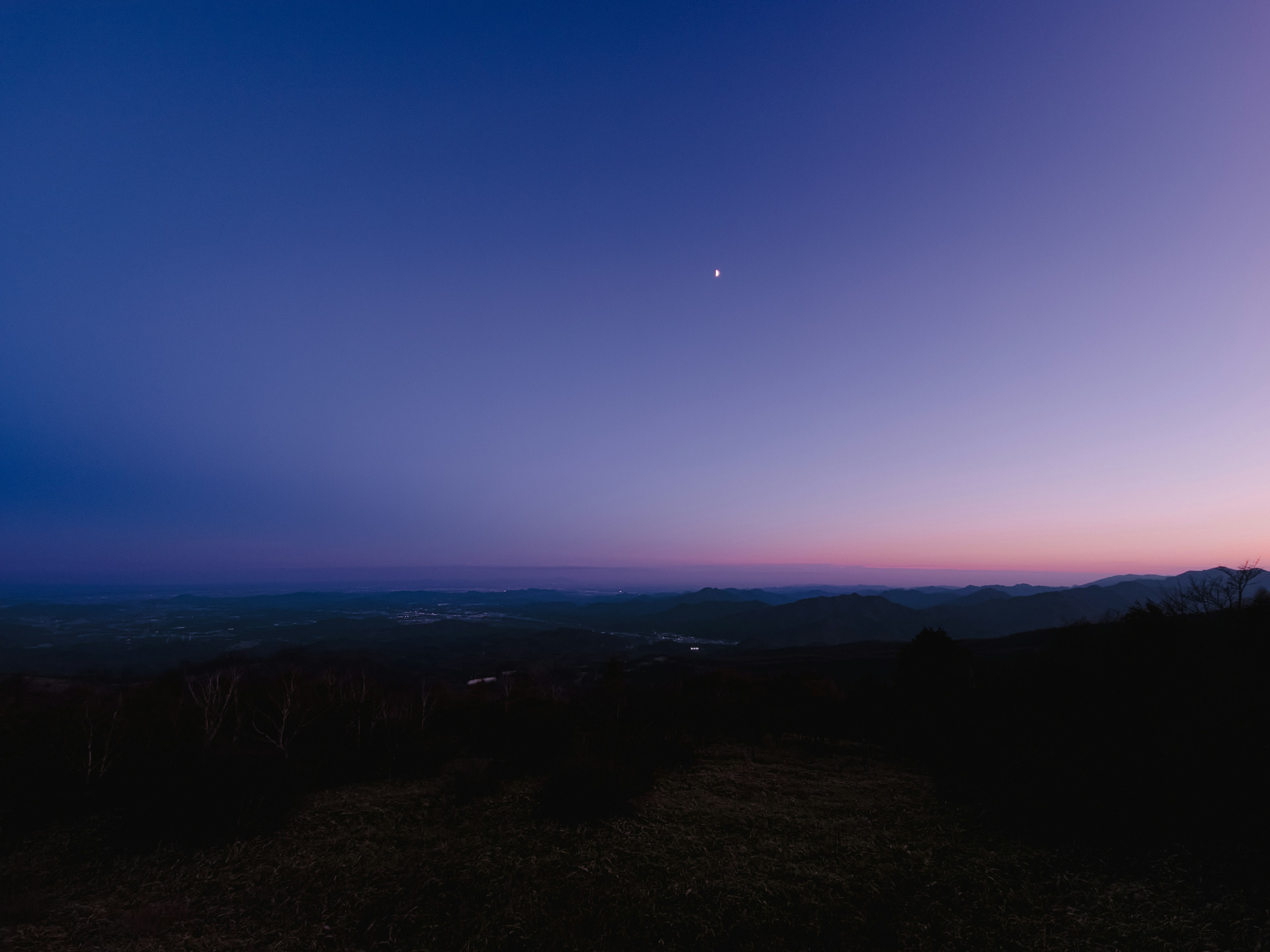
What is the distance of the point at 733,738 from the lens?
3012 centimetres

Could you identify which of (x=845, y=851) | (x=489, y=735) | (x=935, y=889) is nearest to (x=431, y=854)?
(x=845, y=851)

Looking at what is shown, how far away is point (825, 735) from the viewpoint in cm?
3291

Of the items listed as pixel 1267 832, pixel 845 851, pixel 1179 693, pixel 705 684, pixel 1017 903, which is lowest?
pixel 705 684

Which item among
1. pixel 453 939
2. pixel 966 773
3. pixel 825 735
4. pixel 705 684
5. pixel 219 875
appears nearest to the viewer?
pixel 453 939

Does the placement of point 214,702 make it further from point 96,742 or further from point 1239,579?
point 1239,579

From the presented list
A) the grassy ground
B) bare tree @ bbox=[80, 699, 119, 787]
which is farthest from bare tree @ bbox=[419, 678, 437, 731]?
the grassy ground

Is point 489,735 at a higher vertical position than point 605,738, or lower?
lower

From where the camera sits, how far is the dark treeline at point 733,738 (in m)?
12.4

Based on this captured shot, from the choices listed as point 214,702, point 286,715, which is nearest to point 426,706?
point 286,715

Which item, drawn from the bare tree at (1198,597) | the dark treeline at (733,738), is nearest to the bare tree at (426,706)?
the dark treeline at (733,738)

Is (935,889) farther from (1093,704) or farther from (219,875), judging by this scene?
(219,875)

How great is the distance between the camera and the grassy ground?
8672 millimetres

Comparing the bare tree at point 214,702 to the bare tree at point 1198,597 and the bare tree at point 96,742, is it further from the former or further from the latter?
the bare tree at point 1198,597

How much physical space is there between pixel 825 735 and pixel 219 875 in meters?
31.2
